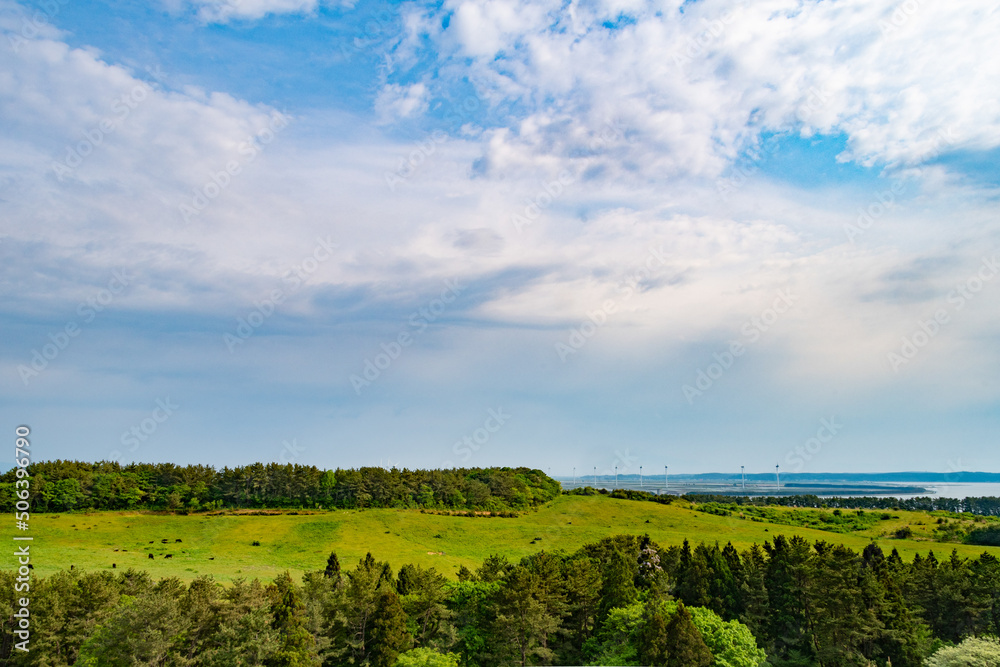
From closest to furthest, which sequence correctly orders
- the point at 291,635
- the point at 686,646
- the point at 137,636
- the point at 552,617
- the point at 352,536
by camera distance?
the point at 137,636, the point at 686,646, the point at 291,635, the point at 552,617, the point at 352,536

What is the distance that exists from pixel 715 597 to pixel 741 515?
410 feet

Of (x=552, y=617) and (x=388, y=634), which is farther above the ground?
(x=388, y=634)

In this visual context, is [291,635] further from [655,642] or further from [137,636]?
[655,642]

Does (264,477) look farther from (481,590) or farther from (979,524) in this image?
(979,524)

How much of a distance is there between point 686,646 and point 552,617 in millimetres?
16673

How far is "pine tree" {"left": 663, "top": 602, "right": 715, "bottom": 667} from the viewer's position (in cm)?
5312

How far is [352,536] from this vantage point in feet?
466

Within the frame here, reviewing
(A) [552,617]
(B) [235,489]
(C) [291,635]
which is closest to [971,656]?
(A) [552,617]

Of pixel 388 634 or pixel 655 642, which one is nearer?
pixel 655 642

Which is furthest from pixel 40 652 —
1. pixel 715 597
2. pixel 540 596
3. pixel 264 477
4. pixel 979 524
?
pixel 979 524

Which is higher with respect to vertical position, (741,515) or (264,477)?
(264,477)

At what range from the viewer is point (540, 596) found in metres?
64.8

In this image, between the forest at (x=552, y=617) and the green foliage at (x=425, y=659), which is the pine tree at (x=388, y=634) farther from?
the green foliage at (x=425, y=659)

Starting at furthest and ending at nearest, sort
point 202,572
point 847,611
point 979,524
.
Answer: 1. point 979,524
2. point 202,572
3. point 847,611
